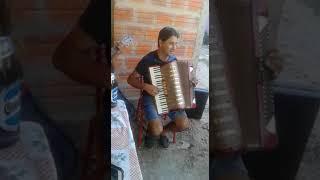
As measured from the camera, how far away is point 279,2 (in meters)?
1.62

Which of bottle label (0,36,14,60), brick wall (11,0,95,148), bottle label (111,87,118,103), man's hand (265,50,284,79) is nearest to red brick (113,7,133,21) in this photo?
brick wall (11,0,95,148)

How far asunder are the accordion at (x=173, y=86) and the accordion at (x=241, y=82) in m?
0.08

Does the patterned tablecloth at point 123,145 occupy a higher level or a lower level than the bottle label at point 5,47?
lower

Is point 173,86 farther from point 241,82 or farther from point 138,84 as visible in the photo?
Answer: point 241,82

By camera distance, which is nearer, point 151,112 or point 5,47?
point 5,47

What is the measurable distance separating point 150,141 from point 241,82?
1.14ft

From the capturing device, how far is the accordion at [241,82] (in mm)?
1612

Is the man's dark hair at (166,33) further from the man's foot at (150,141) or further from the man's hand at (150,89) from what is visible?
the man's foot at (150,141)

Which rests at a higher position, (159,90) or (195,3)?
(195,3)

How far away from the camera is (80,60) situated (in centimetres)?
157

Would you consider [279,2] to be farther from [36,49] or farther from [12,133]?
[12,133]

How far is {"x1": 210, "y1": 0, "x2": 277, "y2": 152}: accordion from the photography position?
1.61 metres

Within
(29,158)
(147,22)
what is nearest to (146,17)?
(147,22)

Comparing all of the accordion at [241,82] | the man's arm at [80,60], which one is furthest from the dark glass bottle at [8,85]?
the accordion at [241,82]
